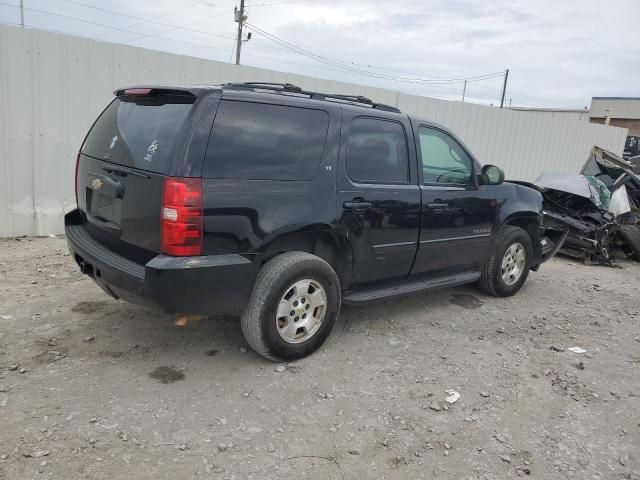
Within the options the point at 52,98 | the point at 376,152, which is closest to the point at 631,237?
the point at 376,152

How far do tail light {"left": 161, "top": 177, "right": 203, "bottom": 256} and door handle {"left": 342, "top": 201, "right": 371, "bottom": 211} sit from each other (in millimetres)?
1174

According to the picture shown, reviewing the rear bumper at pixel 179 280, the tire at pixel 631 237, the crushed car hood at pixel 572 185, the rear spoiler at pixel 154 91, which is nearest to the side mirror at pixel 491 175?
the rear bumper at pixel 179 280

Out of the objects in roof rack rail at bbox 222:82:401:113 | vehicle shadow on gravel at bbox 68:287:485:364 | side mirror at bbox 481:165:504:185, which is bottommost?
vehicle shadow on gravel at bbox 68:287:485:364

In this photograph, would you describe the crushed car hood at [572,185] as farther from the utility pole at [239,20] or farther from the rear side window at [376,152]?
the utility pole at [239,20]

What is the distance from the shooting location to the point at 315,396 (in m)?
3.33

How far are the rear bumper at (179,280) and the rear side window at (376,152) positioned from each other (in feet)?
3.95

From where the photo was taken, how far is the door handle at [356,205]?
12.4 feet

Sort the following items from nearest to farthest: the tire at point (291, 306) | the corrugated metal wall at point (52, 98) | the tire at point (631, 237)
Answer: the tire at point (291, 306)
the corrugated metal wall at point (52, 98)
the tire at point (631, 237)

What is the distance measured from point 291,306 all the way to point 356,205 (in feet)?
2.98

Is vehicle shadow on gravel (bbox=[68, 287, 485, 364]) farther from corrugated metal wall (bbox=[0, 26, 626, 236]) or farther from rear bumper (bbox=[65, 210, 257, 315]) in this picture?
corrugated metal wall (bbox=[0, 26, 626, 236])

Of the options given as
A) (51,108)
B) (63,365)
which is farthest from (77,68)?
(63,365)

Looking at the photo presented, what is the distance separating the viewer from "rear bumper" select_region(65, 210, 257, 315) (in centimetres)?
303

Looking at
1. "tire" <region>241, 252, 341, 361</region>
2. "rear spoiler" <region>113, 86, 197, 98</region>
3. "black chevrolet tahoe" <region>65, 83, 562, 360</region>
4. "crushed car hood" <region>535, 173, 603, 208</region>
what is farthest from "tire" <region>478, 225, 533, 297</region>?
"rear spoiler" <region>113, 86, 197, 98</region>

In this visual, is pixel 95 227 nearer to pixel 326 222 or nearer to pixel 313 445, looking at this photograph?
pixel 326 222
